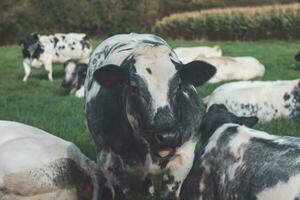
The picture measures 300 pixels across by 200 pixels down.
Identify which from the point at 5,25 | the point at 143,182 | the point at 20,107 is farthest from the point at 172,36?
the point at 143,182

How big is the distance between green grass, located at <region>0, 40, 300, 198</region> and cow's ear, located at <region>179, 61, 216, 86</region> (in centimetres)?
282

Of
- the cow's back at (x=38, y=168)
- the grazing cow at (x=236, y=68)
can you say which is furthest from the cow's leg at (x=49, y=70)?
the cow's back at (x=38, y=168)

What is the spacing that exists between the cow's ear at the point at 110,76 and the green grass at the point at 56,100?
2.62 metres

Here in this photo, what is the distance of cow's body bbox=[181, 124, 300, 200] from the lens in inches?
183

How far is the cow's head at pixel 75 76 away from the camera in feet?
53.6

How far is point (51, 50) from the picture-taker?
844 inches

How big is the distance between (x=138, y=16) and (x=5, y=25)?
9465 mm

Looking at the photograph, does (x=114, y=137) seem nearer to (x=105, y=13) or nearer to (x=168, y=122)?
(x=168, y=122)

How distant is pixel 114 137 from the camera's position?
611 cm

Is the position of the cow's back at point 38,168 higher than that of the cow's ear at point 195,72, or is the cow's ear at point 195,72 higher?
the cow's ear at point 195,72

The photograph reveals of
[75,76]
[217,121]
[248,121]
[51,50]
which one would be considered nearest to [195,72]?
[248,121]

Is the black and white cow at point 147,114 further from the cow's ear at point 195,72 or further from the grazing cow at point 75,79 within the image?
the grazing cow at point 75,79

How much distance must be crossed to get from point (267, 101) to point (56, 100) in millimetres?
5412

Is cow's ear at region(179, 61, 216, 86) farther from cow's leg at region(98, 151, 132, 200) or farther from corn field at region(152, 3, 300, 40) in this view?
corn field at region(152, 3, 300, 40)
